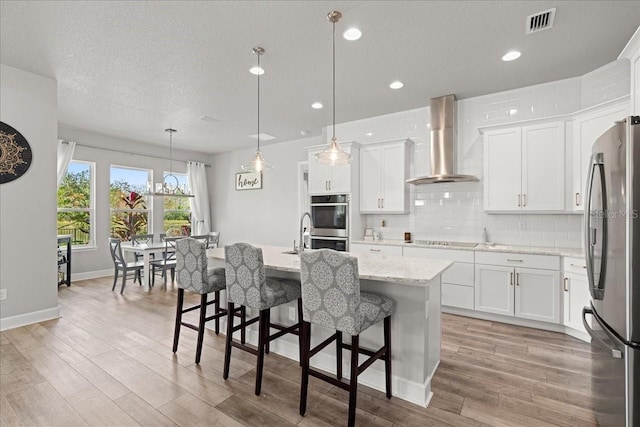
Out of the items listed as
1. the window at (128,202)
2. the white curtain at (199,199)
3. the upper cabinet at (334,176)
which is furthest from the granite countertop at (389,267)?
the white curtain at (199,199)

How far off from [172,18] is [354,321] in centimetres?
269

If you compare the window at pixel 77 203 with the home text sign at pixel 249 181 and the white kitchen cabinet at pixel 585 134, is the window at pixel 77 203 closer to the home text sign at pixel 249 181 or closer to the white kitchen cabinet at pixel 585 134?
the home text sign at pixel 249 181

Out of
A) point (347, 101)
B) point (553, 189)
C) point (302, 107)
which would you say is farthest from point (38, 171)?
point (553, 189)

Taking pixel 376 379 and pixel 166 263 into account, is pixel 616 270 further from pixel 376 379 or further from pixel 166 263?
pixel 166 263

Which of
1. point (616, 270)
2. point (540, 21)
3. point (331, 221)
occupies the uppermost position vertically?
point (540, 21)

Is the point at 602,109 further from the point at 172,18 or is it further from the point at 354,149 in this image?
the point at 172,18

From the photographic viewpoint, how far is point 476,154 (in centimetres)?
421

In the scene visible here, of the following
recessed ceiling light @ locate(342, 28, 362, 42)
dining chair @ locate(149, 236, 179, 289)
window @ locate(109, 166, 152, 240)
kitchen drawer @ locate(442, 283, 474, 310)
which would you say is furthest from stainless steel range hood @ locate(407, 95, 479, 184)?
window @ locate(109, 166, 152, 240)

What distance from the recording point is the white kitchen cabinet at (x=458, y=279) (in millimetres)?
3770

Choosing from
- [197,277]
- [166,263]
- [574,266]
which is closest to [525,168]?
[574,266]

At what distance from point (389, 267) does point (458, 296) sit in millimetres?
2118

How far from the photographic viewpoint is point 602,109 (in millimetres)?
3080

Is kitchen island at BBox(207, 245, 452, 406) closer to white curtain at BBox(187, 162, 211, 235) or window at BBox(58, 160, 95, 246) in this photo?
window at BBox(58, 160, 95, 246)

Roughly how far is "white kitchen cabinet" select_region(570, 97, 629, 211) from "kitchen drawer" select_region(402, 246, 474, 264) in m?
1.24
